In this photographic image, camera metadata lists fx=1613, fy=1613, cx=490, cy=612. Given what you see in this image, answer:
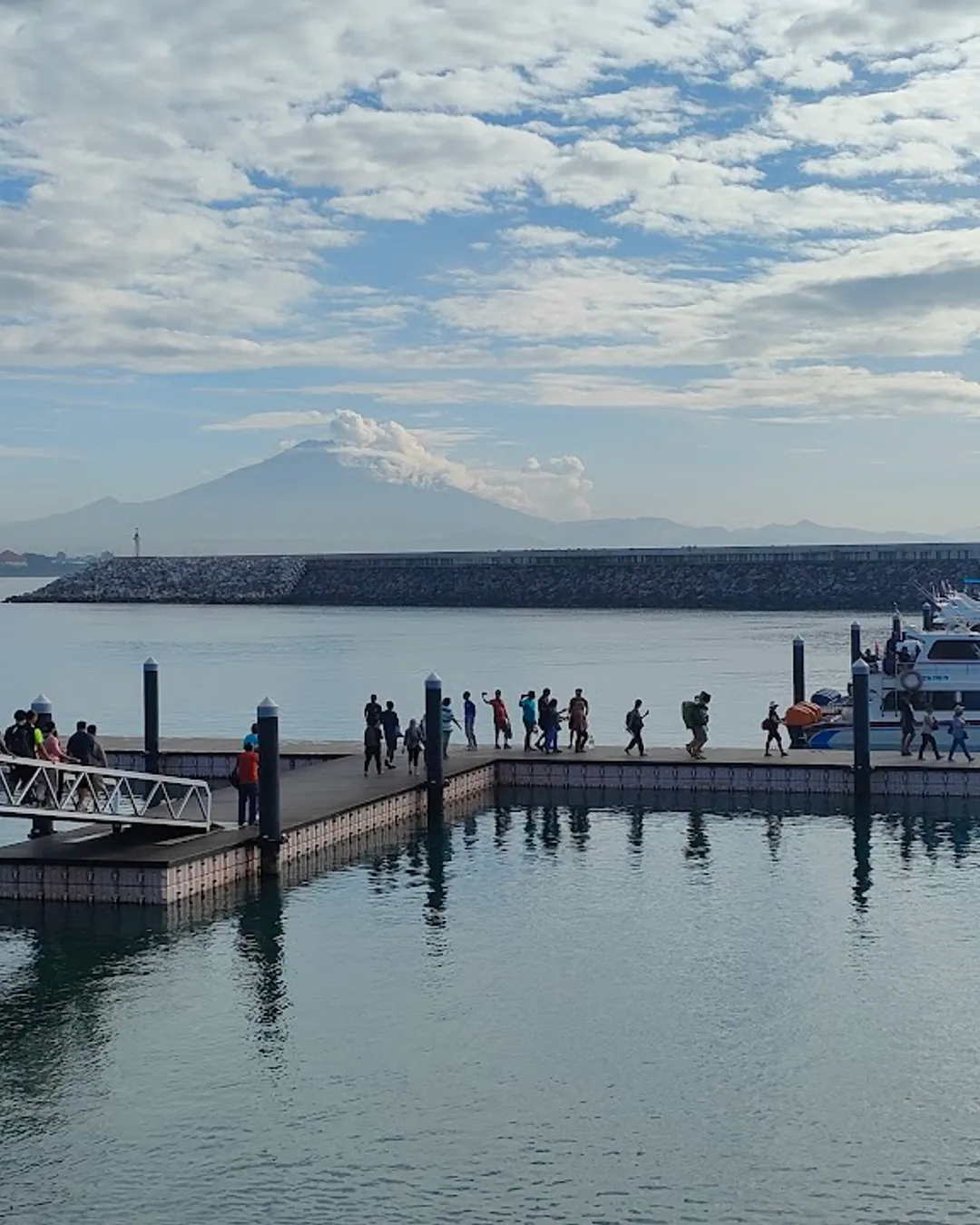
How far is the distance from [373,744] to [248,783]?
7252 millimetres

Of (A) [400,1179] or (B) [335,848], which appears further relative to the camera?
(B) [335,848]

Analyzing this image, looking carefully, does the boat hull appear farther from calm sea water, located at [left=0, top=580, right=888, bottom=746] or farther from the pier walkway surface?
calm sea water, located at [left=0, top=580, right=888, bottom=746]

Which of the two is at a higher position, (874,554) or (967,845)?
(874,554)

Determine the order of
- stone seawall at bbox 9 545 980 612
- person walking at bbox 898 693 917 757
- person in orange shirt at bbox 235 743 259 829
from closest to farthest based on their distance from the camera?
person in orange shirt at bbox 235 743 259 829
person walking at bbox 898 693 917 757
stone seawall at bbox 9 545 980 612

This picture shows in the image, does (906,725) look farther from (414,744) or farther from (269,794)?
(269,794)

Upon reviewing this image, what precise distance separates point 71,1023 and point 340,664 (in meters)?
71.2

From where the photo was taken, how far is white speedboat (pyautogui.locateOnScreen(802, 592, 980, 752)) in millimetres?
40219

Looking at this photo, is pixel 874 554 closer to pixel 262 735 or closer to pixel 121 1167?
pixel 262 735

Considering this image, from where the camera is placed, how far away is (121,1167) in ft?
49.5

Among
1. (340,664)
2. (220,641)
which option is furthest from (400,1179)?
(220,641)

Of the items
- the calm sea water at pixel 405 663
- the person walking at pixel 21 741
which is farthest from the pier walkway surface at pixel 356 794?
the calm sea water at pixel 405 663

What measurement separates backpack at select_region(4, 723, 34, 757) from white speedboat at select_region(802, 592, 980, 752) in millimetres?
21451

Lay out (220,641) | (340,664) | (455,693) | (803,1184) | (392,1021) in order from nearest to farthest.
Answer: (803,1184) → (392,1021) → (455,693) → (340,664) → (220,641)

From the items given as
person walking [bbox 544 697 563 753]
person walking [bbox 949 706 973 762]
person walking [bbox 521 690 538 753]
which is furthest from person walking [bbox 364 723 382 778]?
person walking [bbox 949 706 973 762]
